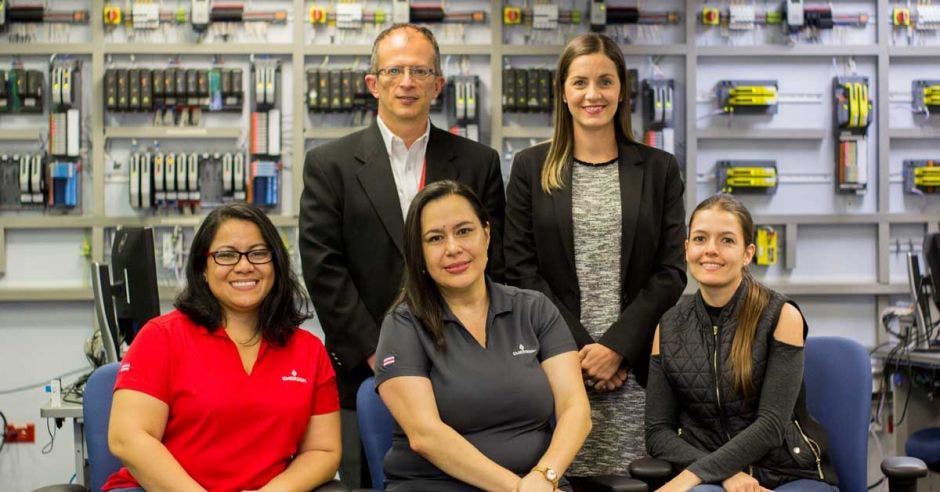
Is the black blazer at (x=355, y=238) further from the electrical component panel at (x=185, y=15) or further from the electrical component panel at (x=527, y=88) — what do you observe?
the electrical component panel at (x=185, y=15)

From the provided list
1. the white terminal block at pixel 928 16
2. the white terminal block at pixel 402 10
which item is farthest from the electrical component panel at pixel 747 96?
the white terminal block at pixel 402 10

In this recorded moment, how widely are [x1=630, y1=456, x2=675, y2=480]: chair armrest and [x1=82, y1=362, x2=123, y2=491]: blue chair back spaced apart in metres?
1.31

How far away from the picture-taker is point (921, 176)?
6.11 meters

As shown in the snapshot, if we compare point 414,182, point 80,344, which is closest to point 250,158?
point 80,344

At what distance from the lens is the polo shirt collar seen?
2.39 meters

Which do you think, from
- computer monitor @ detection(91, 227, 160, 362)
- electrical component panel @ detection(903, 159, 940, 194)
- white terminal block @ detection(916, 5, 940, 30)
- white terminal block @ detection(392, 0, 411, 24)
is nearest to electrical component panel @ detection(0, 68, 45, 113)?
white terminal block @ detection(392, 0, 411, 24)

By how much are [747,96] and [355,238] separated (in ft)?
12.7

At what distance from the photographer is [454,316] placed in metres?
2.39

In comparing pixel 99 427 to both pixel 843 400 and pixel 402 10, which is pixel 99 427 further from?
pixel 402 10

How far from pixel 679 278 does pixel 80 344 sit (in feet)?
14.5

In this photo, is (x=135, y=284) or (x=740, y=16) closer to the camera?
(x=135, y=284)

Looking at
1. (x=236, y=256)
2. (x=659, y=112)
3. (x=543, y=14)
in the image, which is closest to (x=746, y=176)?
(x=659, y=112)

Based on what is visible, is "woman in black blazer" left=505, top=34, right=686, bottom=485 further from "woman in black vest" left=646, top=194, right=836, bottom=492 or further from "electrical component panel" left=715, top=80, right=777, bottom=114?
"electrical component panel" left=715, top=80, right=777, bottom=114

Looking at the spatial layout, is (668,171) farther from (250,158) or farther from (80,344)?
(80,344)
